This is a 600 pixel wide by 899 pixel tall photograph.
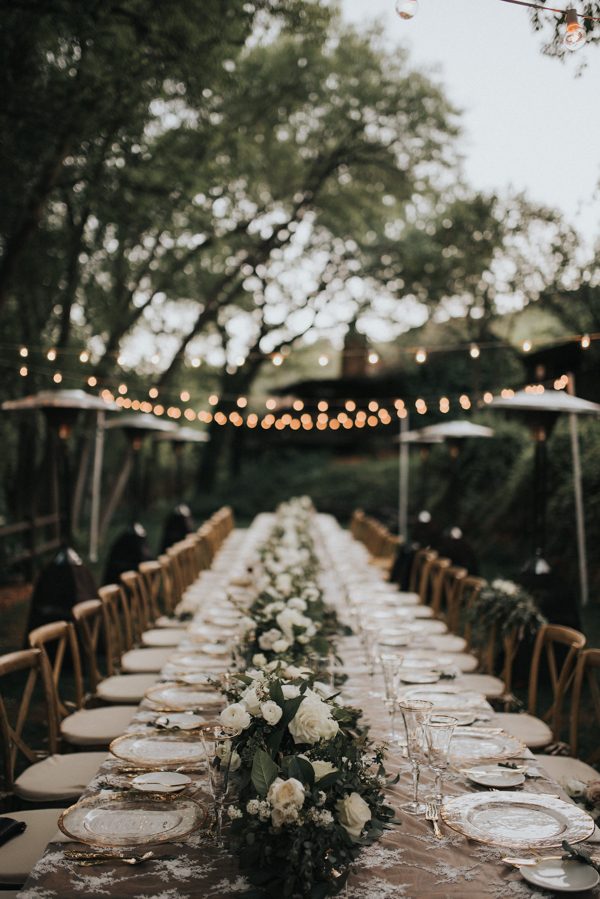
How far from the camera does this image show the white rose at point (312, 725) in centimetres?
199

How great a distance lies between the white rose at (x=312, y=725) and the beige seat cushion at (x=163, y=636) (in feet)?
11.4

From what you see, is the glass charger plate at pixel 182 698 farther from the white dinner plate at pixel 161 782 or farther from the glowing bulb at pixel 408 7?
the glowing bulb at pixel 408 7

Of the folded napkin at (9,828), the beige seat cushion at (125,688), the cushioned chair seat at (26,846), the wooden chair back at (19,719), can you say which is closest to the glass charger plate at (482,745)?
the cushioned chair seat at (26,846)

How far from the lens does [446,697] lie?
3.36m

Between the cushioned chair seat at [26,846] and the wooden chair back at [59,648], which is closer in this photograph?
the cushioned chair seat at [26,846]

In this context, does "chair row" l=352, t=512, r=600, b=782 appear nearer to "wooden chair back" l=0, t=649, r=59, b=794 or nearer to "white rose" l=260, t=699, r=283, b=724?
"white rose" l=260, t=699, r=283, b=724

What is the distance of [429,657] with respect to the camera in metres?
4.11

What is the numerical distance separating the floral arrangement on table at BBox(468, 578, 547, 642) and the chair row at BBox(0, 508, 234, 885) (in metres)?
2.08

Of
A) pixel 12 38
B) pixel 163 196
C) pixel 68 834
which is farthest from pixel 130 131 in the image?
pixel 68 834

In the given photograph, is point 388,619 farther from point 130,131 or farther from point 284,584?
point 130,131

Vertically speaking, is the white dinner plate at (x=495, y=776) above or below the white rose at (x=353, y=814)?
below

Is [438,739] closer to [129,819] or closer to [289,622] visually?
[129,819]

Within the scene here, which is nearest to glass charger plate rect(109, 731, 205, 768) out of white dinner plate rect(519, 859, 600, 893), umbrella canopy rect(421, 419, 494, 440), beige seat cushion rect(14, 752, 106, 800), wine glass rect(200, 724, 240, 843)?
beige seat cushion rect(14, 752, 106, 800)

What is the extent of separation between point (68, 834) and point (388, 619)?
3.33m
